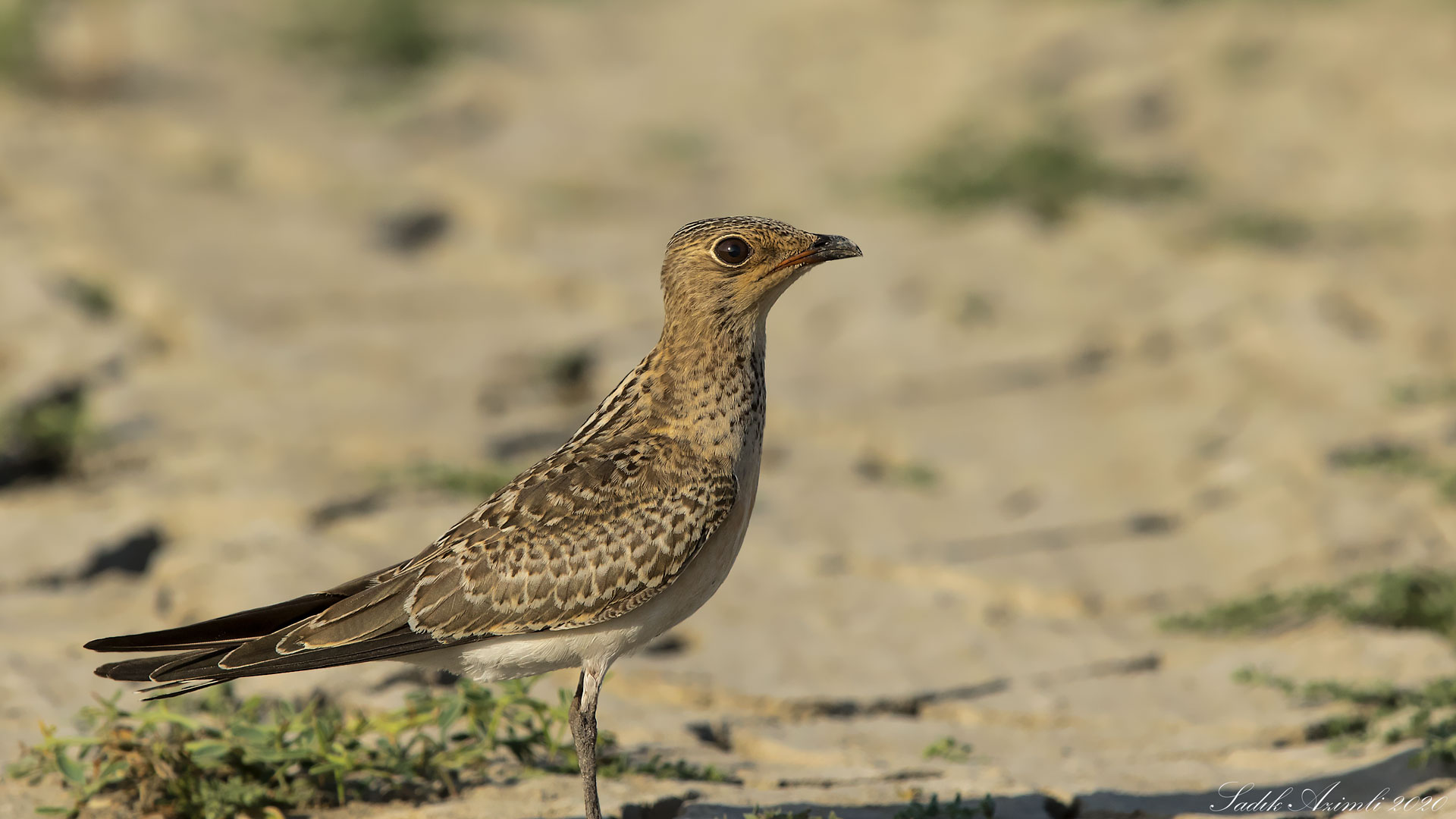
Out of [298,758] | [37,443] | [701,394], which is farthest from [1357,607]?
[37,443]

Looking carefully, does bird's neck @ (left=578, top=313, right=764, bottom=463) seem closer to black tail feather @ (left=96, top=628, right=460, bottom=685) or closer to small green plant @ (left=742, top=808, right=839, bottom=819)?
black tail feather @ (left=96, top=628, right=460, bottom=685)

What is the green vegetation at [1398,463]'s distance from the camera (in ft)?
21.4

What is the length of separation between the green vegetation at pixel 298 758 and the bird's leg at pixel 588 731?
0.30m

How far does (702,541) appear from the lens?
398 cm

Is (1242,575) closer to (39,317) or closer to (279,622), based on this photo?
(279,622)

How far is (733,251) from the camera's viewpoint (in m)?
4.23

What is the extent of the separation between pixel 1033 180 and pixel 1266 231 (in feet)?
4.89

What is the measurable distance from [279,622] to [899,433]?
13.2 feet

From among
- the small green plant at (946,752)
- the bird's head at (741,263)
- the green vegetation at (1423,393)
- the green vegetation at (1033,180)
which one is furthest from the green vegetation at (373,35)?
the small green plant at (946,752)

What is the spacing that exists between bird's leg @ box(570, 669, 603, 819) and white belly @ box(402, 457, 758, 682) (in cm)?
5

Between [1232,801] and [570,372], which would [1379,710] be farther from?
[570,372]

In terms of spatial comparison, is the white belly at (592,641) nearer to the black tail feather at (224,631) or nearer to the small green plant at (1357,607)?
the black tail feather at (224,631)

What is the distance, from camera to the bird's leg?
379 cm

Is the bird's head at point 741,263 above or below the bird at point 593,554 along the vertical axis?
above
